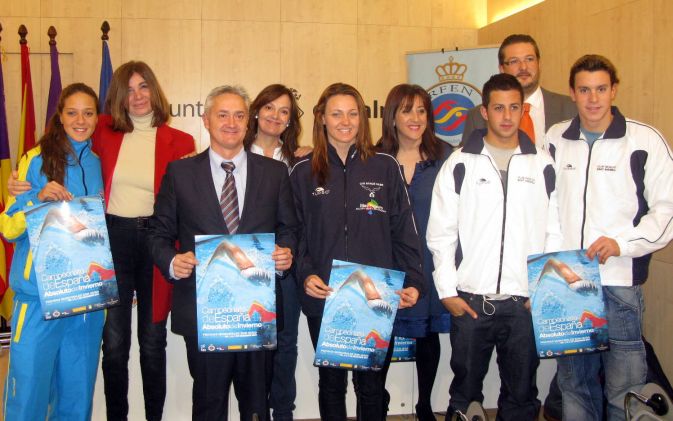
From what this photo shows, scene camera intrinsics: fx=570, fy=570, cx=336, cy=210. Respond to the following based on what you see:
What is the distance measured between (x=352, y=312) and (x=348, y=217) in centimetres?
43

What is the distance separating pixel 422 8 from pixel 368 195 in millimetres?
5264

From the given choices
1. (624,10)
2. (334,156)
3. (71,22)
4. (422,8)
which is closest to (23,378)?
(334,156)

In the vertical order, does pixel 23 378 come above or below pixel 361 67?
below

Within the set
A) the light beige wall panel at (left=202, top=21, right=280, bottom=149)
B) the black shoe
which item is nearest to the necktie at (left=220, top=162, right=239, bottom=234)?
the black shoe

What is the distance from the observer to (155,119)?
10.1 ft

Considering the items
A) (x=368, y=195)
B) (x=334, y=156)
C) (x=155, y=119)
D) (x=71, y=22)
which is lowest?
(x=368, y=195)

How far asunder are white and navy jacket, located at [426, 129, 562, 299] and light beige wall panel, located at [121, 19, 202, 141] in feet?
16.1

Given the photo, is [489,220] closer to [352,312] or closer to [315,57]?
[352,312]

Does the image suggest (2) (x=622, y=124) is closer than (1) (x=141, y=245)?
Yes

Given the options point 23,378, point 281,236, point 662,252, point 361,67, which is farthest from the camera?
point 361,67

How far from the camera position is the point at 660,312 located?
3.89 meters

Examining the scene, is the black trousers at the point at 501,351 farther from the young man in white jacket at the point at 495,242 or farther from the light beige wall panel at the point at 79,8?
the light beige wall panel at the point at 79,8

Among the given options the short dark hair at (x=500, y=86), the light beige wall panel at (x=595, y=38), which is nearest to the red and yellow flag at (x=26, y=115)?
the short dark hair at (x=500, y=86)

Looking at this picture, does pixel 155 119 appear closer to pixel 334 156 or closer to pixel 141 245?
pixel 141 245
